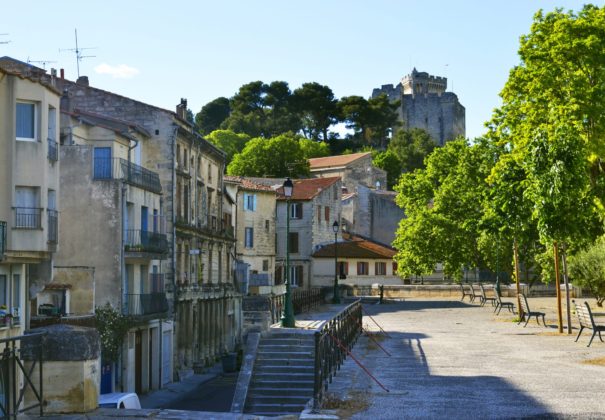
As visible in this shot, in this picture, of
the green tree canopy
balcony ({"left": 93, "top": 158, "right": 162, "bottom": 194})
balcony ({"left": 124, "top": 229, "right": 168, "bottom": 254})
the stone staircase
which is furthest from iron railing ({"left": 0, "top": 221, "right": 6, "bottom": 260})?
the green tree canopy

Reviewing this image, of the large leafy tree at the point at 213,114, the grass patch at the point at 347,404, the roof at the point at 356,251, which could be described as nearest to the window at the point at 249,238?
the roof at the point at 356,251

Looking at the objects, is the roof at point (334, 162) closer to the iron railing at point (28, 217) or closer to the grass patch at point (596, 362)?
the iron railing at point (28, 217)

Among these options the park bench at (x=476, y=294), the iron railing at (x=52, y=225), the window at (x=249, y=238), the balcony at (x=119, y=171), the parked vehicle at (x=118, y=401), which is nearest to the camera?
the parked vehicle at (x=118, y=401)

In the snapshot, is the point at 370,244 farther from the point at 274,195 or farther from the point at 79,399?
the point at 79,399

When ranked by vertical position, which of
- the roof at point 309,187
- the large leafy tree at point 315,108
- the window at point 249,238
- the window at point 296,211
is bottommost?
the window at point 249,238

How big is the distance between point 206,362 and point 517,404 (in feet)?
111

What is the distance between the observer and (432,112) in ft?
515

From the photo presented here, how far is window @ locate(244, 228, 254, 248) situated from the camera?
2712 inches

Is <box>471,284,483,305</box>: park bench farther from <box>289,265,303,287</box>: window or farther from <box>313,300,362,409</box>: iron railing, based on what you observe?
<box>313,300,362,409</box>: iron railing

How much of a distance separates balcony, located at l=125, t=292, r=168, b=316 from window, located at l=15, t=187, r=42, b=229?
10195 millimetres

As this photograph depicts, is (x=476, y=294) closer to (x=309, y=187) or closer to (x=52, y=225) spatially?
(x=309, y=187)

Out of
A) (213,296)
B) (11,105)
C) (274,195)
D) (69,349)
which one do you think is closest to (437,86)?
(274,195)

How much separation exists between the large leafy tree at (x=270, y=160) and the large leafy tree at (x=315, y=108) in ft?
111

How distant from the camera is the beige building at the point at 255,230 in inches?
2648
